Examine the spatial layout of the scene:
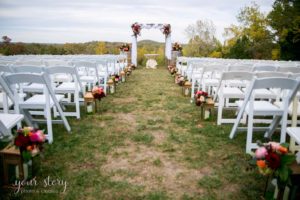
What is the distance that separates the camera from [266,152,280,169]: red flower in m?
2.14

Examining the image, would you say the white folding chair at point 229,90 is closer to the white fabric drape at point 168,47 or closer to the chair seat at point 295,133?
the chair seat at point 295,133

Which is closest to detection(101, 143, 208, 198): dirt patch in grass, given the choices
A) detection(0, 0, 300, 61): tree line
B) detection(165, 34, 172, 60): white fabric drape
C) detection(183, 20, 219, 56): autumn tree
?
detection(0, 0, 300, 61): tree line

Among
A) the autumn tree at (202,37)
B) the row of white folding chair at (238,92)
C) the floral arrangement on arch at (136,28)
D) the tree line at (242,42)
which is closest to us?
the row of white folding chair at (238,92)

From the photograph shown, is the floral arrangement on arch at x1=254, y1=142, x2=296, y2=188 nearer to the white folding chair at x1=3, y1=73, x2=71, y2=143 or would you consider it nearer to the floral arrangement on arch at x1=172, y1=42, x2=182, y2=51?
the white folding chair at x1=3, y1=73, x2=71, y2=143

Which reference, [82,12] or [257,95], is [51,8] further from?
[257,95]

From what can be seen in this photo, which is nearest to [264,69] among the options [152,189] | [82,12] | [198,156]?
[198,156]

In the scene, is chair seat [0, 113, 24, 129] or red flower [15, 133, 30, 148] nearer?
red flower [15, 133, 30, 148]

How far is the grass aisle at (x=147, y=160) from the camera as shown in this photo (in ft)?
9.22

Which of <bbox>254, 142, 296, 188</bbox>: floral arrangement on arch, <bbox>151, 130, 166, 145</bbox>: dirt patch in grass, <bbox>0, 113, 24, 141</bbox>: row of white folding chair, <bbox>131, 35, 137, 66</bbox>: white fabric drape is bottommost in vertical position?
<bbox>151, 130, 166, 145</bbox>: dirt patch in grass

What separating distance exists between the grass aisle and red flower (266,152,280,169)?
731mm

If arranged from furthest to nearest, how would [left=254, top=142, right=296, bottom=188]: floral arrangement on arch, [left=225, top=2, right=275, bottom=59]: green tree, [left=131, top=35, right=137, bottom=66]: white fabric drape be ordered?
1. [left=225, top=2, right=275, bottom=59]: green tree
2. [left=131, top=35, right=137, bottom=66]: white fabric drape
3. [left=254, top=142, right=296, bottom=188]: floral arrangement on arch

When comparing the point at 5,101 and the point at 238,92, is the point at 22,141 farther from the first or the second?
the point at 238,92

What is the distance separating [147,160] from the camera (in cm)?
354

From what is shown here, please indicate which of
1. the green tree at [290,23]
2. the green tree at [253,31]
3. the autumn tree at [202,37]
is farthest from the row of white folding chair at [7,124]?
the autumn tree at [202,37]
